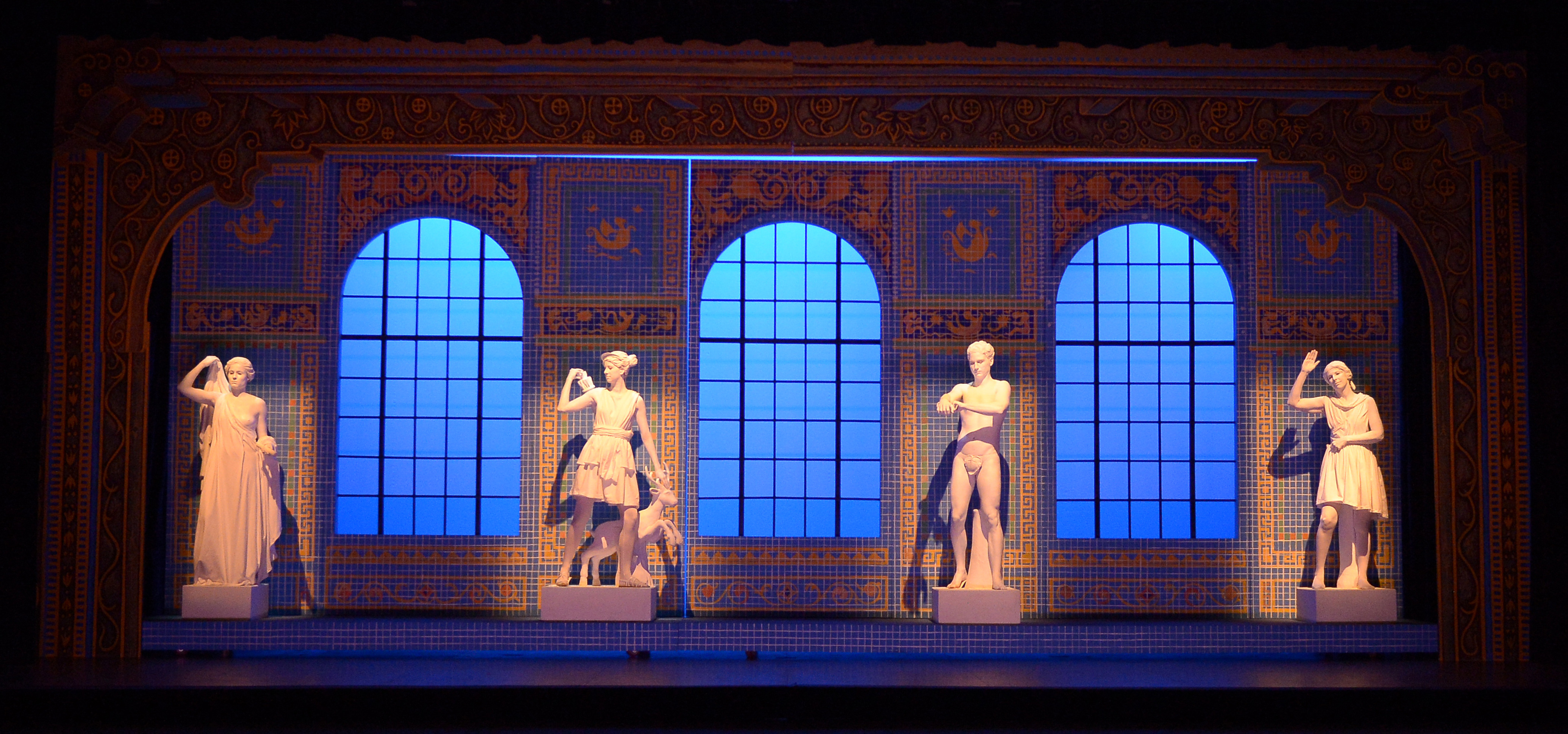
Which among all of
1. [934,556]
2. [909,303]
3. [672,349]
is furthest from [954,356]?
[672,349]

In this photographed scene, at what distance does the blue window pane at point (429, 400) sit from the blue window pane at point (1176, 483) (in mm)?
5723

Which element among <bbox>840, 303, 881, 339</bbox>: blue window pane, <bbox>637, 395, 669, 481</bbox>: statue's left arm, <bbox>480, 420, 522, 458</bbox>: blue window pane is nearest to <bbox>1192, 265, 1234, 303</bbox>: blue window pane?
<bbox>840, 303, 881, 339</bbox>: blue window pane

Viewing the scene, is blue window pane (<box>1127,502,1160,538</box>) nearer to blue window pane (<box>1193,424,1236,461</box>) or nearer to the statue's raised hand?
blue window pane (<box>1193,424,1236,461</box>)

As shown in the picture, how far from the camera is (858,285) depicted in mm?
10250

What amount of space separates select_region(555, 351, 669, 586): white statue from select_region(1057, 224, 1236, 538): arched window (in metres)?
3.36

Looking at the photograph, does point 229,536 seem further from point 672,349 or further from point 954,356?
point 954,356

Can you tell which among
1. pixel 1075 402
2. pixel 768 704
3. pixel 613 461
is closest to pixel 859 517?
pixel 1075 402

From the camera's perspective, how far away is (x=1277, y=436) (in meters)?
9.95

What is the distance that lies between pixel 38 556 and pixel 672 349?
468 cm

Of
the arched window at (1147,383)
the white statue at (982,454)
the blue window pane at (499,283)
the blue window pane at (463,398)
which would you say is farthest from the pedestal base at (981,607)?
the blue window pane at (499,283)

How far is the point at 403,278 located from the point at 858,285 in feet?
11.9

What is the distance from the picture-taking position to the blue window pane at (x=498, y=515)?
32.9ft

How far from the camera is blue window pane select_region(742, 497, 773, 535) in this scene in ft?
33.1

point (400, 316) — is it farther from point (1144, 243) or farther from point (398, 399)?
point (1144, 243)
